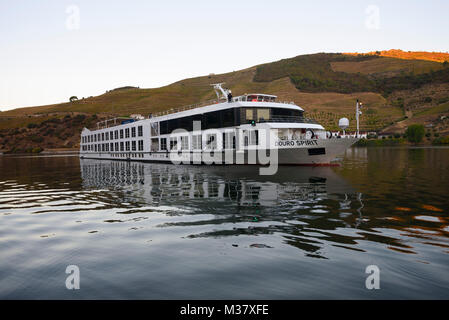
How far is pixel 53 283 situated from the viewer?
19.1 ft

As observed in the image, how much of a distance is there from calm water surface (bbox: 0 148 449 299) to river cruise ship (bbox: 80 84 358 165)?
43.0 feet

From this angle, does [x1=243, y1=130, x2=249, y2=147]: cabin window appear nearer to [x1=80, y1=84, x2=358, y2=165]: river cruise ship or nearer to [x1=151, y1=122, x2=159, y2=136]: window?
[x1=80, y1=84, x2=358, y2=165]: river cruise ship

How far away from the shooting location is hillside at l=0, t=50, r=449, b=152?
12625 centimetres

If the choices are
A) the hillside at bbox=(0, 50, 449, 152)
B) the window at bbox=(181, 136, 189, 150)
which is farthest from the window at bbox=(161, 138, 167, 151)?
the hillside at bbox=(0, 50, 449, 152)

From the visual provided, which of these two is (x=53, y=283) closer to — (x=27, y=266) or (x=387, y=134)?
(x=27, y=266)

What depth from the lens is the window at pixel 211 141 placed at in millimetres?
32438

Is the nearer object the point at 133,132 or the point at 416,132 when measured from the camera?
the point at 133,132

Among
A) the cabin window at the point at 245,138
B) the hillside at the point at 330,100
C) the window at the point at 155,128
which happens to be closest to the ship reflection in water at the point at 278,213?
the cabin window at the point at 245,138

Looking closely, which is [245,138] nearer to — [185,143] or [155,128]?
[185,143]

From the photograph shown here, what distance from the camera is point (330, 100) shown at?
483 ft

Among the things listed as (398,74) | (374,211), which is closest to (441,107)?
(398,74)

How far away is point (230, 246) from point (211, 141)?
25731 mm

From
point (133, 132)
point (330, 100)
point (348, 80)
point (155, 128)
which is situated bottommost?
point (133, 132)

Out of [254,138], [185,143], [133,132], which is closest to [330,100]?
[133,132]
